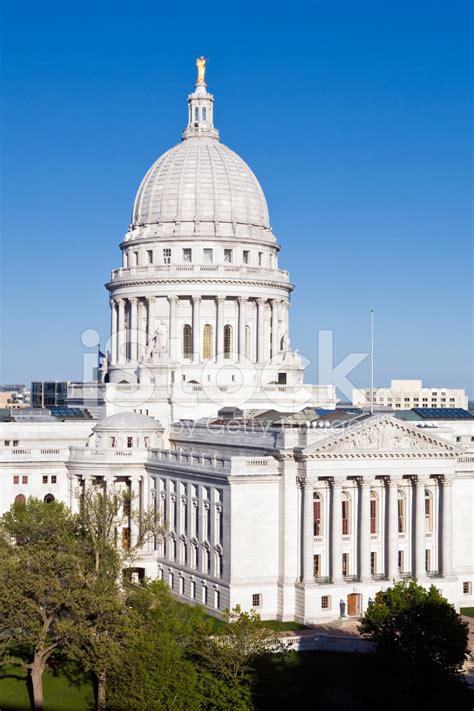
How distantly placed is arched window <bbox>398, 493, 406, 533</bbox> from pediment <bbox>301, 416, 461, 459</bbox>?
3546 millimetres

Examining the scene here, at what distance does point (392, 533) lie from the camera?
92.9m

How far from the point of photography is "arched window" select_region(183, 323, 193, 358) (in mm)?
128375

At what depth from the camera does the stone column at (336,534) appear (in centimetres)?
9082

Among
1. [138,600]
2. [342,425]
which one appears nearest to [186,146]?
[342,425]

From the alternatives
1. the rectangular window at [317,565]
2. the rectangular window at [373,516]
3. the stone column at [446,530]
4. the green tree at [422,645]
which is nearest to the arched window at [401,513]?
the rectangular window at [373,516]

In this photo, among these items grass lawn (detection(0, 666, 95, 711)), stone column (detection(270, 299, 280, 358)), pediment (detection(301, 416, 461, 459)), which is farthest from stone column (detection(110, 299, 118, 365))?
grass lawn (detection(0, 666, 95, 711))

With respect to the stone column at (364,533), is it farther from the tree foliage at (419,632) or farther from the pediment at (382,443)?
the tree foliage at (419,632)

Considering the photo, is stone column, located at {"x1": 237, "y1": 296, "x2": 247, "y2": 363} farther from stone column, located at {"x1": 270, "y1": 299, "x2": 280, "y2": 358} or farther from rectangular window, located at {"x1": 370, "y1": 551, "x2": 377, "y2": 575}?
rectangular window, located at {"x1": 370, "y1": 551, "x2": 377, "y2": 575}

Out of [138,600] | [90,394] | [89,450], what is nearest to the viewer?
[138,600]

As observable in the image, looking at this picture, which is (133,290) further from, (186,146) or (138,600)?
(138,600)

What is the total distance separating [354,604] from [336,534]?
200 inches

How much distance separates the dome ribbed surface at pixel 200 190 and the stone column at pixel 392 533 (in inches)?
1785

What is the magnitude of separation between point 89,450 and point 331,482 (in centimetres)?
2770

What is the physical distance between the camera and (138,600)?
245ft
